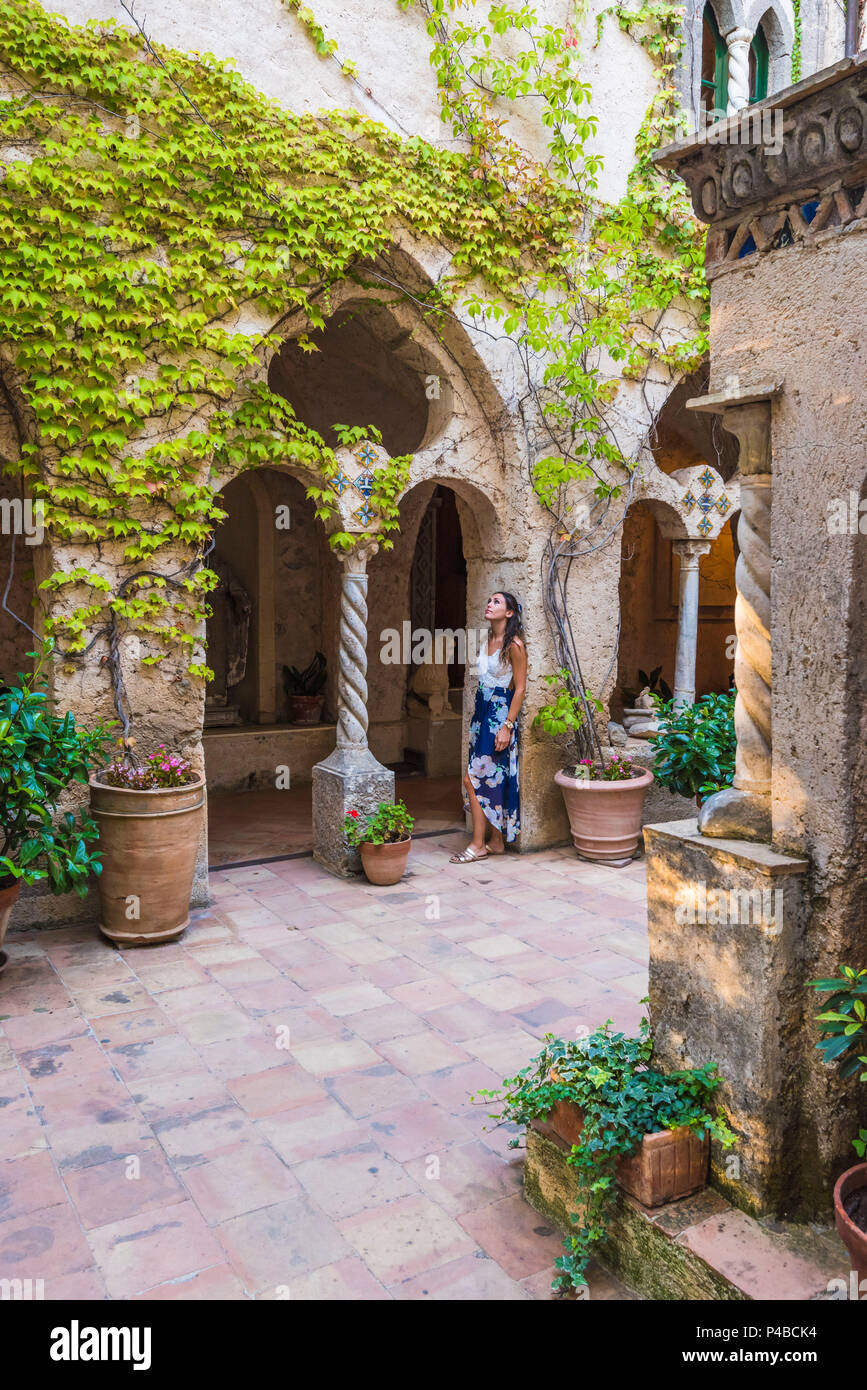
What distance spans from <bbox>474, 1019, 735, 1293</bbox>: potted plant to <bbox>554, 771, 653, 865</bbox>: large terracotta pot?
12.0 ft

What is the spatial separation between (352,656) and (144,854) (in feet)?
6.68

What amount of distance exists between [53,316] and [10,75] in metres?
1.14

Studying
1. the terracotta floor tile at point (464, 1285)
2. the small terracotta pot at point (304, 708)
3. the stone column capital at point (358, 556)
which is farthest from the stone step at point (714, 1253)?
the small terracotta pot at point (304, 708)

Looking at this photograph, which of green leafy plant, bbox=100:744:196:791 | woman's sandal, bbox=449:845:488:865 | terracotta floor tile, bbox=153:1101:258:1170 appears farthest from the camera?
woman's sandal, bbox=449:845:488:865

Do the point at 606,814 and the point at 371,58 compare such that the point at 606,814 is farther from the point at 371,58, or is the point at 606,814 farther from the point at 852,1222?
the point at 371,58

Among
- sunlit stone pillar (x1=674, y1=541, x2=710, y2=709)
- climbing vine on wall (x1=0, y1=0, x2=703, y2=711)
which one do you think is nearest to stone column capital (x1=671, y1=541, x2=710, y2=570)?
sunlit stone pillar (x1=674, y1=541, x2=710, y2=709)

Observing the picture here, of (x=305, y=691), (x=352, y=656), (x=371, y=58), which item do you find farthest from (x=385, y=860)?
(x=371, y=58)

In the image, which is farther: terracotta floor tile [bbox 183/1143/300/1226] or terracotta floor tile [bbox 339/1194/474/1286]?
terracotta floor tile [bbox 183/1143/300/1226]

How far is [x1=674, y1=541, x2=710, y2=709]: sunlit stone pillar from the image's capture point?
7.39 m

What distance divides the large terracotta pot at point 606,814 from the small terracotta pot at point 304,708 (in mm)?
3437

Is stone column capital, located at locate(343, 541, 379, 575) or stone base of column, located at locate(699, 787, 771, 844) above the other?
stone column capital, located at locate(343, 541, 379, 575)

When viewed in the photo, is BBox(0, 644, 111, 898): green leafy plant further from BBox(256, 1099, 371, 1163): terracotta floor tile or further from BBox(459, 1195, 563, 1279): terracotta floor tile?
BBox(459, 1195, 563, 1279): terracotta floor tile

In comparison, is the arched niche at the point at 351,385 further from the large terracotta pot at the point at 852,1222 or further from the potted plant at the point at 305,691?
the large terracotta pot at the point at 852,1222

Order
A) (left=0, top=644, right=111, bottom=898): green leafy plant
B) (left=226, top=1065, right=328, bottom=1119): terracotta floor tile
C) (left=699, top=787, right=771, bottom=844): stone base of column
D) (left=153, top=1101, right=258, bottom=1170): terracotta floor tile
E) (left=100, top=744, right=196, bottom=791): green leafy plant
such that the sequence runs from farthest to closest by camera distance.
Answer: (left=100, top=744, right=196, bottom=791): green leafy plant, (left=0, top=644, right=111, bottom=898): green leafy plant, (left=226, top=1065, right=328, bottom=1119): terracotta floor tile, (left=153, top=1101, right=258, bottom=1170): terracotta floor tile, (left=699, top=787, right=771, bottom=844): stone base of column
